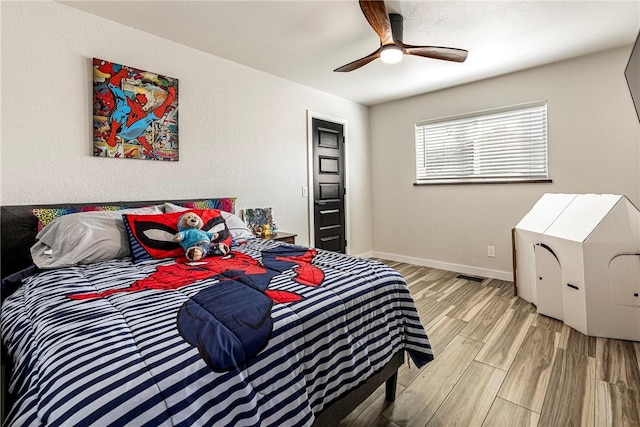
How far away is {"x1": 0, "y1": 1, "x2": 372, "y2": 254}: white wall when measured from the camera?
6.56ft

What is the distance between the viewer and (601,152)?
299 cm

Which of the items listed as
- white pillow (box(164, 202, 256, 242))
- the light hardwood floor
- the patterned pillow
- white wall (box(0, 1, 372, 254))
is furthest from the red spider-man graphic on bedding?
white wall (box(0, 1, 372, 254))

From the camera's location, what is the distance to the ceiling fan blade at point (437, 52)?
233 centimetres

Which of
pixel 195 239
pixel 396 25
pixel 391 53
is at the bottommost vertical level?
pixel 195 239

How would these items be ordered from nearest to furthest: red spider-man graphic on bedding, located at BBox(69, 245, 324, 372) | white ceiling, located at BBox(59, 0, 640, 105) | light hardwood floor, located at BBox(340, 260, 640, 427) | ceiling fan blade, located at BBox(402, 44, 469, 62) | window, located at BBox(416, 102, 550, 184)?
red spider-man graphic on bedding, located at BBox(69, 245, 324, 372)
light hardwood floor, located at BBox(340, 260, 640, 427)
white ceiling, located at BBox(59, 0, 640, 105)
ceiling fan blade, located at BBox(402, 44, 469, 62)
window, located at BBox(416, 102, 550, 184)

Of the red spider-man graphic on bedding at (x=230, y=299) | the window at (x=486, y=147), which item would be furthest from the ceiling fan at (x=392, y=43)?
the red spider-man graphic on bedding at (x=230, y=299)

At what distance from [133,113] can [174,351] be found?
2.28 m

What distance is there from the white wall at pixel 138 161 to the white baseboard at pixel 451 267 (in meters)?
1.52

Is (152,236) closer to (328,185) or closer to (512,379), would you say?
(512,379)

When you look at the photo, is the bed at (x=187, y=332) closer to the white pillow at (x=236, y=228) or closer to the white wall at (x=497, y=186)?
the white pillow at (x=236, y=228)

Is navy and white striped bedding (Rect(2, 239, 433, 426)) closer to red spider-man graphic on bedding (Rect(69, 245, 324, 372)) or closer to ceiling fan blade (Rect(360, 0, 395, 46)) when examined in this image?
red spider-man graphic on bedding (Rect(69, 245, 324, 372))

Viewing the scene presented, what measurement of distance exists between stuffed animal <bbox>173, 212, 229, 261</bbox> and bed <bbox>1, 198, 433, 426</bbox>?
0.05m

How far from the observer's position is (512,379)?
176 centimetres

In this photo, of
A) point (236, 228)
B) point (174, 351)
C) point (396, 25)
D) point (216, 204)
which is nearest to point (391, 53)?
point (396, 25)
